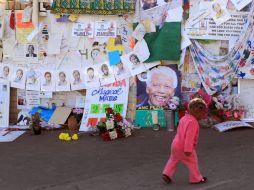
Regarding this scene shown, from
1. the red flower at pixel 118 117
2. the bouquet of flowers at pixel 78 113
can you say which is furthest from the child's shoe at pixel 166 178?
the bouquet of flowers at pixel 78 113

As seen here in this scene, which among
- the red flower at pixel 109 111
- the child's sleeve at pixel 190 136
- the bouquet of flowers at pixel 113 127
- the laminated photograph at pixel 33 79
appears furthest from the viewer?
the laminated photograph at pixel 33 79

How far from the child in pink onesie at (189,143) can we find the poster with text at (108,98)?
155 inches

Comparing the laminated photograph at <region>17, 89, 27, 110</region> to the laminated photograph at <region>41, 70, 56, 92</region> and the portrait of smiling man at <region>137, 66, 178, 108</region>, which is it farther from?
the portrait of smiling man at <region>137, 66, 178, 108</region>

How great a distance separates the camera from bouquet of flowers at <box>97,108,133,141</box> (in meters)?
8.83

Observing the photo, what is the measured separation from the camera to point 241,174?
6395mm

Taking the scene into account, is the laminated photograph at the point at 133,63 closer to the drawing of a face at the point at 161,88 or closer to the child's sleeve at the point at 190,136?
the drawing of a face at the point at 161,88

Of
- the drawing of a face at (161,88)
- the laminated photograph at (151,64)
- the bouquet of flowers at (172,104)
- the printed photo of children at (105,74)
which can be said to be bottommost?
the bouquet of flowers at (172,104)

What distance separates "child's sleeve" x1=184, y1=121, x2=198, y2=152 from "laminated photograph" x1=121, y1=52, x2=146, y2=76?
13.6 ft

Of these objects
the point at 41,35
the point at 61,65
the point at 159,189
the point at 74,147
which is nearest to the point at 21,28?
the point at 41,35

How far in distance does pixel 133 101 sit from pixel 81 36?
1639 mm

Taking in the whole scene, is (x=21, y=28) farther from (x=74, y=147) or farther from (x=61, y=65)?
(x=74, y=147)

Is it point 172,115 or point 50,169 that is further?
point 172,115

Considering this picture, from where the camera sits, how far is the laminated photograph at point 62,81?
10.0 metres

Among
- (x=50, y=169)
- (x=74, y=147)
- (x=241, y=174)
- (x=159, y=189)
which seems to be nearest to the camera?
(x=159, y=189)
